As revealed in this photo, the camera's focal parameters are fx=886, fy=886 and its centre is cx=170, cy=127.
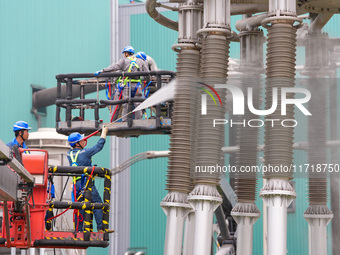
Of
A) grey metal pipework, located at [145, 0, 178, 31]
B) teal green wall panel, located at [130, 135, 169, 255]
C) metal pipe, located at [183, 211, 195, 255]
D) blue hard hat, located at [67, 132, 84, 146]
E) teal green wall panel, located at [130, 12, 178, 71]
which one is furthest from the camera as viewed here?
teal green wall panel, located at [130, 12, 178, 71]

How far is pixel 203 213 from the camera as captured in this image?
688 inches

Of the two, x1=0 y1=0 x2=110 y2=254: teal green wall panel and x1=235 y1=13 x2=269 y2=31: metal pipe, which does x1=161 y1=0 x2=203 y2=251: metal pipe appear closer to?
x1=235 y1=13 x2=269 y2=31: metal pipe

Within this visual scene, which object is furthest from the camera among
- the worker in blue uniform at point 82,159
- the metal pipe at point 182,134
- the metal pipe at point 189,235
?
the metal pipe at point 189,235

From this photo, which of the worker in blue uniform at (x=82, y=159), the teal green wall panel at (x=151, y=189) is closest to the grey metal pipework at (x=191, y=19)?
the worker in blue uniform at (x=82, y=159)

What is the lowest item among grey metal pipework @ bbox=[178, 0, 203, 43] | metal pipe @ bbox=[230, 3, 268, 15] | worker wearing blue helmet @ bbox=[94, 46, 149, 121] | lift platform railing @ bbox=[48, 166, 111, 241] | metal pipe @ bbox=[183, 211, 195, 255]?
metal pipe @ bbox=[183, 211, 195, 255]

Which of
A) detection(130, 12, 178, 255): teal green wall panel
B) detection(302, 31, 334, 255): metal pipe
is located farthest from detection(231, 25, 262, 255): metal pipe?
detection(130, 12, 178, 255): teal green wall panel

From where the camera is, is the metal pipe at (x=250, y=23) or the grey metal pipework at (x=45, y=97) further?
the grey metal pipework at (x=45, y=97)

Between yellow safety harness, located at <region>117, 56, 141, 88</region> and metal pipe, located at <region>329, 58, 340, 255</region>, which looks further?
metal pipe, located at <region>329, 58, 340, 255</region>

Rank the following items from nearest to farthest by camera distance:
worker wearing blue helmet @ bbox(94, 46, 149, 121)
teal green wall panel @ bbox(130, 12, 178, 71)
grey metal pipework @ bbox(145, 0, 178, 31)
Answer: grey metal pipework @ bbox(145, 0, 178, 31) → worker wearing blue helmet @ bbox(94, 46, 149, 121) → teal green wall panel @ bbox(130, 12, 178, 71)

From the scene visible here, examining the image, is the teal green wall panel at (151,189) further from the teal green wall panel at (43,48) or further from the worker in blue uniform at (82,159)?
the worker in blue uniform at (82,159)

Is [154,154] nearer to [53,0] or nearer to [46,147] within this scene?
[46,147]

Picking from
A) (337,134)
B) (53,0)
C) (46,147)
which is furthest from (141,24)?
(337,134)

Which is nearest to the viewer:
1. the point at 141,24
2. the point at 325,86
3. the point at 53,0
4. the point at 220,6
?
the point at 220,6

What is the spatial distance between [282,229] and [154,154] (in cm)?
1701
